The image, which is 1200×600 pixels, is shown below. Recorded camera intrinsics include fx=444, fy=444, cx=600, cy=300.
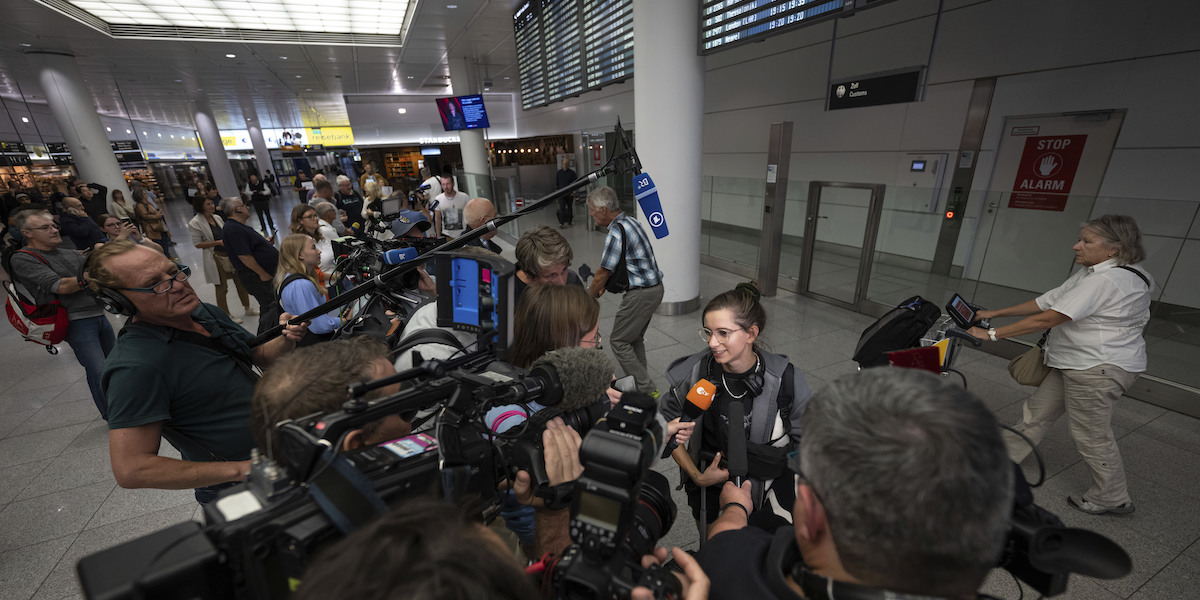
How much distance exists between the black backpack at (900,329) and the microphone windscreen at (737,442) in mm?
1068

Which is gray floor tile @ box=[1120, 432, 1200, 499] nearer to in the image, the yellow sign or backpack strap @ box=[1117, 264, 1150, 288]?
backpack strap @ box=[1117, 264, 1150, 288]

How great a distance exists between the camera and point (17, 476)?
10.4ft

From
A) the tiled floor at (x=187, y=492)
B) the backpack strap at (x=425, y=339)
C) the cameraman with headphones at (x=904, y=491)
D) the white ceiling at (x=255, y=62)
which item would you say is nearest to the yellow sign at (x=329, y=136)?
the white ceiling at (x=255, y=62)

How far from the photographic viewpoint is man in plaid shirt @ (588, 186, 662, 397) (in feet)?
11.3

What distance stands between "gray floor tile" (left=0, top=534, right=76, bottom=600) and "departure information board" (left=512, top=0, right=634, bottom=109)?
698 cm

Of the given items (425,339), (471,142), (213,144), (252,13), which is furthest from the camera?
(213,144)

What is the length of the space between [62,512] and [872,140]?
28.4ft

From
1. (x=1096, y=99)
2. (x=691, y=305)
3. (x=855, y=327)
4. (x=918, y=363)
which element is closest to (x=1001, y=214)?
(x=1096, y=99)

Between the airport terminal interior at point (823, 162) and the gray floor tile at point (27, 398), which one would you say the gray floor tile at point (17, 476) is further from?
the gray floor tile at point (27, 398)

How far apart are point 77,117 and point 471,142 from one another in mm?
7839

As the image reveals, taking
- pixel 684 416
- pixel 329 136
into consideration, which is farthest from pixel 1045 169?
pixel 329 136

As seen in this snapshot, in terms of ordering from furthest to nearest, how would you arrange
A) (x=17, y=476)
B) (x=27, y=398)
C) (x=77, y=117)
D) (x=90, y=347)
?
(x=77, y=117)
(x=27, y=398)
(x=90, y=347)
(x=17, y=476)

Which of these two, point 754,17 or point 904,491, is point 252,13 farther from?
point 904,491

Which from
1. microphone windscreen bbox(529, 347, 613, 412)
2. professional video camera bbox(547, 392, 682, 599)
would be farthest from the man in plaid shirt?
professional video camera bbox(547, 392, 682, 599)
